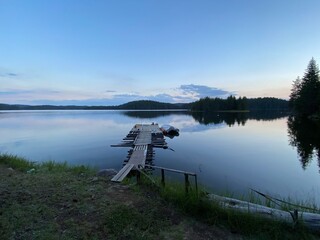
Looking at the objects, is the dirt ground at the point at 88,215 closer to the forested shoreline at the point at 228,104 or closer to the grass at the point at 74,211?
the grass at the point at 74,211

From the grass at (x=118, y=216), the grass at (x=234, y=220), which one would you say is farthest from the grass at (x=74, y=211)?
the grass at (x=234, y=220)

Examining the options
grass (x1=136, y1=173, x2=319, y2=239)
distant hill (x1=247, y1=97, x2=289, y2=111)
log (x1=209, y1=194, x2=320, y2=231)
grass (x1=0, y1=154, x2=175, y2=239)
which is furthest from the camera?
distant hill (x1=247, y1=97, x2=289, y2=111)

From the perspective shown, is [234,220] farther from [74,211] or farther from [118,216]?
[74,211]

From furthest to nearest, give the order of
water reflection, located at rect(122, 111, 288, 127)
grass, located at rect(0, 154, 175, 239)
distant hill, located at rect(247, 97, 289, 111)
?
1. distant hill, located at rect(247, 97, 289, 111)
2. water reflection, located at rect(122, 111, 288, 127)
3. grass, located at rect(0, 154, 175, 239)

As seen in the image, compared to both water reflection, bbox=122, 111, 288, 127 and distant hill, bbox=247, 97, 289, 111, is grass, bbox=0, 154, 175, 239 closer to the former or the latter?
water reflection, bbox=122, 111, 288, 127

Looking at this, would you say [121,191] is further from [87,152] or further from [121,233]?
[87,152]

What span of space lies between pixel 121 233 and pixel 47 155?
15.7 meters

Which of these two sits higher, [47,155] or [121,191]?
[121,191]

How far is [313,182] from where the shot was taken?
11.6 m

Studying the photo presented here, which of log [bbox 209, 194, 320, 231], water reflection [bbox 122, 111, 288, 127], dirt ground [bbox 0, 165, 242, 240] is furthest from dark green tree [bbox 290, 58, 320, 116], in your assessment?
dirt ground [bbox 0, 165, 242, 240]

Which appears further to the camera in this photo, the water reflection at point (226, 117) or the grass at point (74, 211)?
the water reflection at point (226, 117)

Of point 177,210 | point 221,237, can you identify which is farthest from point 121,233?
point 221,237

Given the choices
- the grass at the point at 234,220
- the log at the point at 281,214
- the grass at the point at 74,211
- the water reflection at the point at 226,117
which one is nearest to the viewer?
the grass at the point at 74,211

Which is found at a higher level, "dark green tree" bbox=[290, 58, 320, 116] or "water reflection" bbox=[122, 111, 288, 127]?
"dark green tree" bbox=[290, 58, 320, 116]
